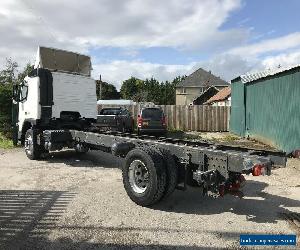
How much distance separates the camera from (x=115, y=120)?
22562mm

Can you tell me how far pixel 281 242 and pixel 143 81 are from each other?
108093 mm

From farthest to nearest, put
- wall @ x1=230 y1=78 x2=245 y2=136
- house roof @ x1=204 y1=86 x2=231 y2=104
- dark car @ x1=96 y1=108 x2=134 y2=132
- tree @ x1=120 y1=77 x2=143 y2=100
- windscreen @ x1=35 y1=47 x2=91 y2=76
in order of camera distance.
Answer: tree @ x1=120 y1=77 x2=143 y2=100
house roof @ x1=204 y1=86 x2=231 y2=104
wall @ x1=230 y1=78 x2=245 y2=136
dark car @ x1=96 y1=108 x2=134 y2=132
windscreen @ x1=35 y1=47 x2=91 y2=76

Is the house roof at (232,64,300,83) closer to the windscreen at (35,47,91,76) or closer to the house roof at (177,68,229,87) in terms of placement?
the windscreen at (35,47,91,76)

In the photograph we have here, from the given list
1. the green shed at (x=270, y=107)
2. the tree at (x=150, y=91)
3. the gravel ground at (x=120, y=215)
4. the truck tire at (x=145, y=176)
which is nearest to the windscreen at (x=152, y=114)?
the green shed at (x=270, y=107)

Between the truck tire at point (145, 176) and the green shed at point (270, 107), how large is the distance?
30.5ft

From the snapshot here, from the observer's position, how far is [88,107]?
13.3m

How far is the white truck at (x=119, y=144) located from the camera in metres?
6.45

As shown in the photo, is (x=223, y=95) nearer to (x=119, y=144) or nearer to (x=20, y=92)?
(x=20, y=92)

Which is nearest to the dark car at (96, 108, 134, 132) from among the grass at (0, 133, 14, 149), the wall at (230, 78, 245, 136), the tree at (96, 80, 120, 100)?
the grass at (0, 133, 14, 149)

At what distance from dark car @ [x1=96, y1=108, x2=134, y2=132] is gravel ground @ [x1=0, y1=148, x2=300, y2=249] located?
12.3 meters

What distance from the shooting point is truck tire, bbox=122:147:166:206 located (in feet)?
22.2

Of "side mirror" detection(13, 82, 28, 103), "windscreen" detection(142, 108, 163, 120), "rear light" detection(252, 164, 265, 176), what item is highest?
"side mirror" detection(13, 82, 28, 103)

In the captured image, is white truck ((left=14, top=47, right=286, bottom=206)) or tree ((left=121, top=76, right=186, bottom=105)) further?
tree ((left=121, top=76, right=186, bottom=105))

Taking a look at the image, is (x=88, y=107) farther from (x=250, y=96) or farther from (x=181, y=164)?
(x=250, y=96)
